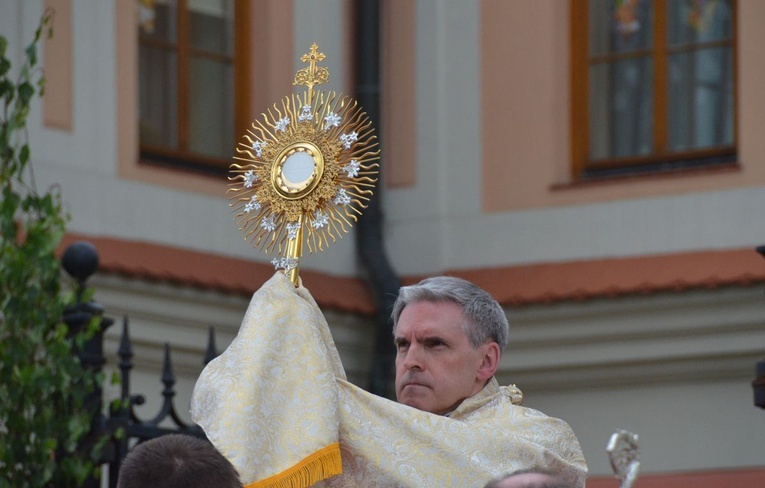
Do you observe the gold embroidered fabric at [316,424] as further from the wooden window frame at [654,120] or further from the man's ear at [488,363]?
the wooden window frame at [654,120]

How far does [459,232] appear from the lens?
41.4ft

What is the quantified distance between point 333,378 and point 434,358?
43cm

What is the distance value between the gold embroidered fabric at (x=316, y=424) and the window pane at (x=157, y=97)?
689cm

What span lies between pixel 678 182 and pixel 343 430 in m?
7.18

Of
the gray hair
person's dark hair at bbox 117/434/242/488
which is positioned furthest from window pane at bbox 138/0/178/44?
person's dark hair at bbox 117/434/242/488

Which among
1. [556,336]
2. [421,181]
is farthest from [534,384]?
[421,181]

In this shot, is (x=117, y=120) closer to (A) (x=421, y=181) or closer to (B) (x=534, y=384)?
(A) (x=421, y=181)

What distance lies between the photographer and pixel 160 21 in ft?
39.9

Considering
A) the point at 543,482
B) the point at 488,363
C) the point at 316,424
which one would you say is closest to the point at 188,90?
the point at 488,363

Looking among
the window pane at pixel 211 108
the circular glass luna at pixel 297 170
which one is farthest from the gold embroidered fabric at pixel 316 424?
the window pane at pixel 211 108

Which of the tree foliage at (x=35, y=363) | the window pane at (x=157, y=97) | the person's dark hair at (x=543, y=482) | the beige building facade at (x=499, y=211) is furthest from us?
the window pane at (x=157, y=97)

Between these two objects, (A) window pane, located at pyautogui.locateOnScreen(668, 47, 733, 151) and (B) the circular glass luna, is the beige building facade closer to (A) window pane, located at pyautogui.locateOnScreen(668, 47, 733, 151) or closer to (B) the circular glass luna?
(A) window pane, located at pyautogui.locateOnScreen(668, 47, 733, 151)

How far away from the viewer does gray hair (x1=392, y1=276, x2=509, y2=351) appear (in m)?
5.51

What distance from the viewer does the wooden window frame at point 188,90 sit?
39.7 ft
